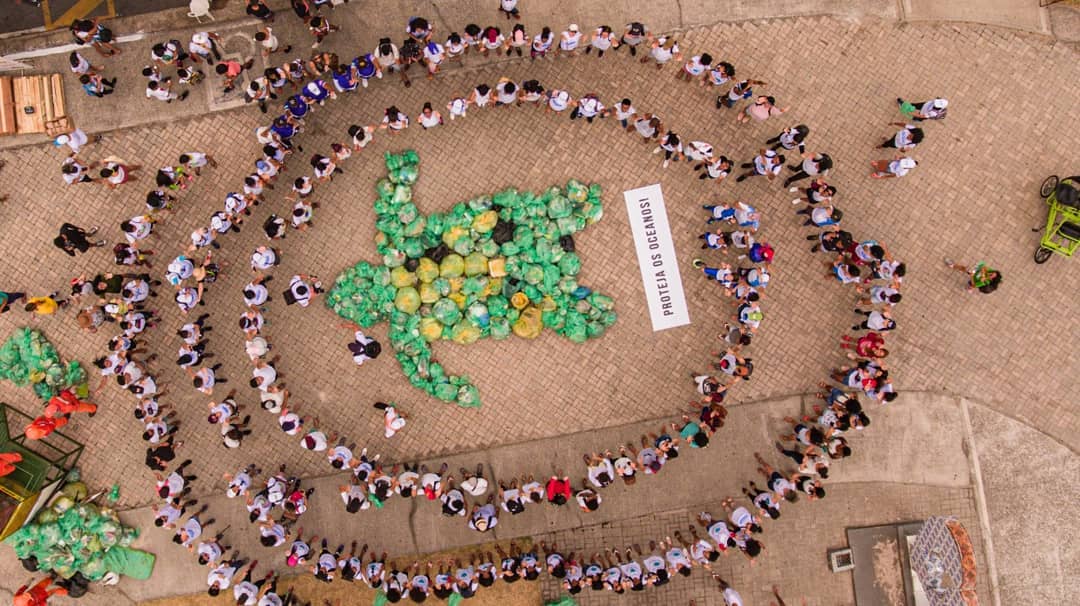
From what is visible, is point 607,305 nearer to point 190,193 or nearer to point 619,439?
point 619,439

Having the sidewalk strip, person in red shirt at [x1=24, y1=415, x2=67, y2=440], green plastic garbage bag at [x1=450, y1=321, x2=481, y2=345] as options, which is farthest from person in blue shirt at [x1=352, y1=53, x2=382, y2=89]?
person in red shirt at [x1=24, y1=415, x2=67, y2=440]

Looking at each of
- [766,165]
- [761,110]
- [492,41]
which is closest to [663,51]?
[761,110]

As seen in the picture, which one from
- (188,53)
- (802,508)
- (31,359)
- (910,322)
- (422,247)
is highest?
(188,53)

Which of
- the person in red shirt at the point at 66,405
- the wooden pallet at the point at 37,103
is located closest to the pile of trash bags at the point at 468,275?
the person in red shirt at the point at 66,405

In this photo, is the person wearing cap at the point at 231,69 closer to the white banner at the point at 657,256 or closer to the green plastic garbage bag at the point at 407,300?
the green plastic garbage bag at the point at 407,300

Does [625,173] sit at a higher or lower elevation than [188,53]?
lower

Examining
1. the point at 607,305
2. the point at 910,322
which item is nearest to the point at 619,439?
the point at 607,305

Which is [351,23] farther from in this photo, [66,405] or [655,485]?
[655,485]
